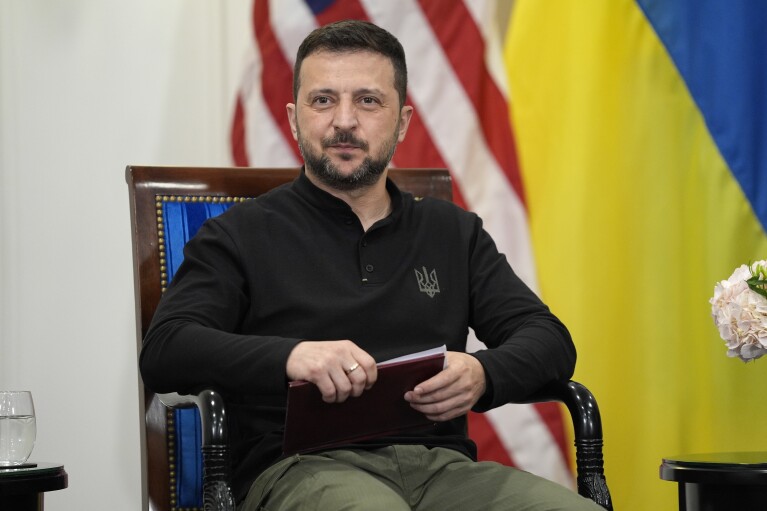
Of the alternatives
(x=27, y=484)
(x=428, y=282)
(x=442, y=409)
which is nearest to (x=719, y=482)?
(x=442, y=409)

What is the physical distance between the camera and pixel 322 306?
5.61 ft

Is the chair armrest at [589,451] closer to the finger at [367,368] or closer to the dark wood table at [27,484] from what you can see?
the finger at [367,368]

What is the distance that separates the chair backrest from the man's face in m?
0.28

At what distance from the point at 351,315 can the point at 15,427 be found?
0.61 meters

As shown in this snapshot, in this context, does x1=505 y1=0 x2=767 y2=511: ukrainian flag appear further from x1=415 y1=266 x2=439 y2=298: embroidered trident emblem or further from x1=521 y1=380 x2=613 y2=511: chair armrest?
x1=521 y1=380 x2=613 y2=511: chair armrest

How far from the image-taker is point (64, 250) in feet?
8.47

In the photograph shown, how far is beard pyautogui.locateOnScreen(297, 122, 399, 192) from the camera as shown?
1.86 meters

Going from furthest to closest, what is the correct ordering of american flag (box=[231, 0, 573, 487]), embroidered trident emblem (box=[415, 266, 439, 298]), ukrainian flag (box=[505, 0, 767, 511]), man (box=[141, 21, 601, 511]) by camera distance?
american flag (box=[231, 0, 573, 487]) → ukrainian flag (box=[505, 0, 767, 511]) → embroidered trident emblem (box=[415, 266, 439, 298]) → man (box=[141, 21, 601, 511])

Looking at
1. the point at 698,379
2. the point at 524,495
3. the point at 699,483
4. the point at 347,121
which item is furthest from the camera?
the point at 698,379

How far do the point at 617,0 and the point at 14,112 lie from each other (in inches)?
62.9

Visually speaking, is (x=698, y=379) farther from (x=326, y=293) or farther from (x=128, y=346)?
(x=128, y=346)

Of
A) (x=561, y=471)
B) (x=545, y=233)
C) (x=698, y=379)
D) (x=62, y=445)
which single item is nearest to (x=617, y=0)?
(x=545, y=233)

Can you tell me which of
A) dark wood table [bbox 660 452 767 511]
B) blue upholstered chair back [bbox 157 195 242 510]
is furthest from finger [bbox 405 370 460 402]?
blue upholstered chair back [bbox 157 195 242 510]

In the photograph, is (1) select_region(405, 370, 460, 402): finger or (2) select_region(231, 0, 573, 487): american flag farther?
(2) select_region(231, 0, 573, 487): american flag
